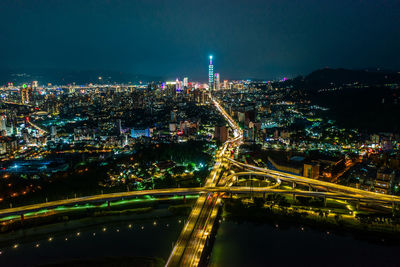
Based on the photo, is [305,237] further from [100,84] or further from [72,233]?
[100,84]

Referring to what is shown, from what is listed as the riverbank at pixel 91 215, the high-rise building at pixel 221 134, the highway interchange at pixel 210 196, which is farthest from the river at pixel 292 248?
the high-rise building at pixel 221 134

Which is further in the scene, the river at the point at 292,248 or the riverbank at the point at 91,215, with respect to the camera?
the riverbank at the point at 91,215

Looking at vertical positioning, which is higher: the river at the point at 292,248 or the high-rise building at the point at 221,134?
the high-rise building at the point at 221,134

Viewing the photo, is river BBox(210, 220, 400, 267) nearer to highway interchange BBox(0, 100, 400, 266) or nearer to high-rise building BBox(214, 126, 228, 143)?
highway interchange BBox(0, 100, 400, 266)

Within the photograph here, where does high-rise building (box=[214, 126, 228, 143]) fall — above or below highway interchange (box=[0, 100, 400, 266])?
above

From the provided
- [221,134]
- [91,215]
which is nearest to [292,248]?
[91,215]

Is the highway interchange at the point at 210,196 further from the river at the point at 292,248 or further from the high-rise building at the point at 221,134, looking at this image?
the high-rise building at the point at 221,134

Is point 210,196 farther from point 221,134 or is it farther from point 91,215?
point 221,134

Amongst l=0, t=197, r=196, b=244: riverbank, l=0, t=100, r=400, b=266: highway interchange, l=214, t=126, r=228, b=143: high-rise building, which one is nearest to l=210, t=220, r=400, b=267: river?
l=0, t=100, r=400, b=266: highway interchange

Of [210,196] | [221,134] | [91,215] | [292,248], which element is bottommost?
[292,248]

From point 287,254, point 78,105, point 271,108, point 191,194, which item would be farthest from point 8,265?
point 78,105

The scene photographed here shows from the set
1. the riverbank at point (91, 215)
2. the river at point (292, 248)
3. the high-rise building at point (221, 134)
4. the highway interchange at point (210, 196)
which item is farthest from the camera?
the high-rise building at point (221, 134)
